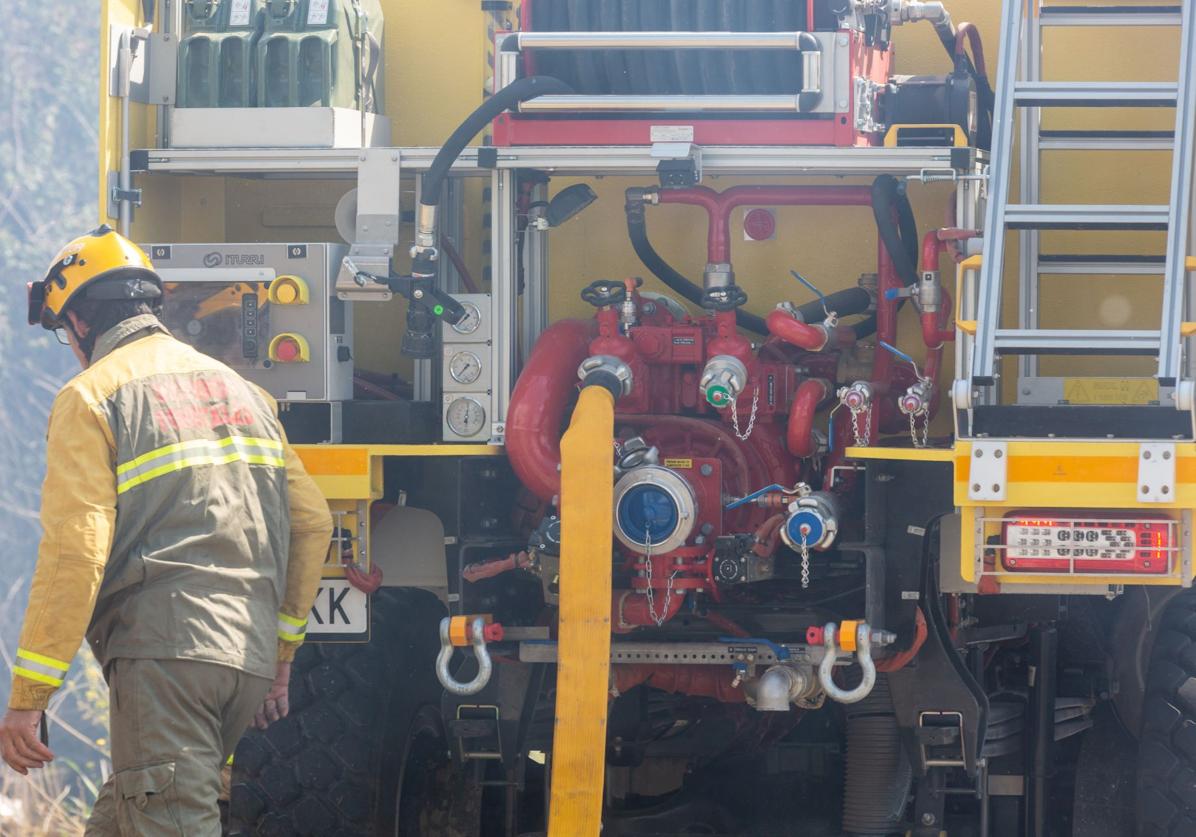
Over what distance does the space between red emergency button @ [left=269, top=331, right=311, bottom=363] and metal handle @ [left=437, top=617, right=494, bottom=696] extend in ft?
3.08

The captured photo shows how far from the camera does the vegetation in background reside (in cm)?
1160

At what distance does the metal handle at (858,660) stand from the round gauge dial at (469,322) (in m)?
1.43

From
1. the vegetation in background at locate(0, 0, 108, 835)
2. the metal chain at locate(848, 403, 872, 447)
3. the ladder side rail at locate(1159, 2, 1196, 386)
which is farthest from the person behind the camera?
the vegetation in background at locate(0, 0, 108, 835)

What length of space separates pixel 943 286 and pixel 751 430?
0.82 meters

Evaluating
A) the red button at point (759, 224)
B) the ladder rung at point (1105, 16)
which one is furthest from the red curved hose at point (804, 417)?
the ladder rung at point (1105, 16)

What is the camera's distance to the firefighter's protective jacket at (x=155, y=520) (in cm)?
435

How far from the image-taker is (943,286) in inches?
233

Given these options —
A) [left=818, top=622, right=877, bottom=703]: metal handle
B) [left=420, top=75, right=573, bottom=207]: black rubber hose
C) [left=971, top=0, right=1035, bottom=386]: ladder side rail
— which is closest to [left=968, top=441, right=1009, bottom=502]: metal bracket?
[left=971, top=0, right=1035, bottom=386]: ladder side rail

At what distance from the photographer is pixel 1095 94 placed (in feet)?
17.6

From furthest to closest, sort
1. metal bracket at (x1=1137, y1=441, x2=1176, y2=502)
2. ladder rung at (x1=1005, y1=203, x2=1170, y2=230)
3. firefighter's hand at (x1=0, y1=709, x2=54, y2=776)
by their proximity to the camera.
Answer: ladder rung at (x1=1005, y1=203, x2=1170, y2=230)
metal bracket at (x1=1137, y1=441, x2=1176, y2=502)
firefighter's hand at (x1=0, y1=709, x2=54, y2=776)

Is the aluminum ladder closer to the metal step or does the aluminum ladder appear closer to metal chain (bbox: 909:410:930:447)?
the metal step

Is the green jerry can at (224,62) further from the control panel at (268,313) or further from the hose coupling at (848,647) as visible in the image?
the hose coupling at (848,647)


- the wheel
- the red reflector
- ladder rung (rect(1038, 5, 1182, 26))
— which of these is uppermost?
ladder rung (rect(1038, 5, 1182, 26))

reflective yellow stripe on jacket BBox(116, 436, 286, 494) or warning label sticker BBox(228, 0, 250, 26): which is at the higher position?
warning label sticker BBox(228, 0, 250, 26)
